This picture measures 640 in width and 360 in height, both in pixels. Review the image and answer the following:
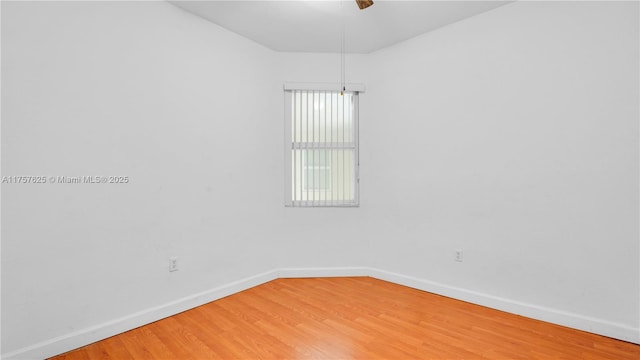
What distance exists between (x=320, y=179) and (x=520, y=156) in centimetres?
200

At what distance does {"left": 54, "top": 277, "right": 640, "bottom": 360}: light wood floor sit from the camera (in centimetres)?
193

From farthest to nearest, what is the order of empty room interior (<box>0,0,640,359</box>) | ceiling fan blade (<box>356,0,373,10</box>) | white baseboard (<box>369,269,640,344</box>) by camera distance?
ceiling fan blade (<box>356,0,373,10</box>)
white baseboard (<box>369,269,640,344</box>)
empty room interior (<box>0,0,640,359</box>)

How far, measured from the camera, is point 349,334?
2.16 metres

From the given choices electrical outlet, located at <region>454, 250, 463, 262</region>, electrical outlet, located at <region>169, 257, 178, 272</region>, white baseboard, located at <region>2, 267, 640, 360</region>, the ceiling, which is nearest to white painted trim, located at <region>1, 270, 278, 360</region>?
white baseboard, located at <region>2, 267, 640, 360</region>

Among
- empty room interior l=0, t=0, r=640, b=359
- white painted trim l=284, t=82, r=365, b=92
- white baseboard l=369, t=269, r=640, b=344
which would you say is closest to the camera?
empty room interior l=0, t=0, r=640, b=359

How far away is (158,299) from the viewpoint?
2.47m

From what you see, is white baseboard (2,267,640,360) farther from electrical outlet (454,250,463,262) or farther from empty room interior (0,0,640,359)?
electrical outlet (454,250,463,262)

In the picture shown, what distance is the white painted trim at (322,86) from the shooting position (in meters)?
3.44

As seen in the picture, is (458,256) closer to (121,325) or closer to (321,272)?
(321,272)

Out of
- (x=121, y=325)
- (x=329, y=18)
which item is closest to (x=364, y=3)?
(x=329, y=18)

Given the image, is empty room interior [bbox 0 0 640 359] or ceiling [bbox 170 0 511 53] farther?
ceiling [bbox 170 0 511 53]

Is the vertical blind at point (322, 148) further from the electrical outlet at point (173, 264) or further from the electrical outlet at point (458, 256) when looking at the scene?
the electrical outlet at point (173, 264)

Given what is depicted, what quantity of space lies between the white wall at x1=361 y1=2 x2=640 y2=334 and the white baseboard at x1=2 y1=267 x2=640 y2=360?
6 centimetres

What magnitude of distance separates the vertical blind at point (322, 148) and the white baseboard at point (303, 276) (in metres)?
0.82
